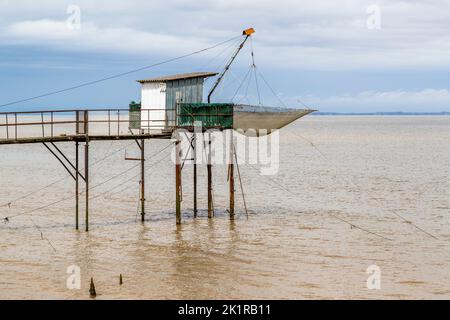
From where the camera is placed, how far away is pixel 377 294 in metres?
24.9

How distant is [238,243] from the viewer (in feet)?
108

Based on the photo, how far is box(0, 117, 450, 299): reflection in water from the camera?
1006 inches

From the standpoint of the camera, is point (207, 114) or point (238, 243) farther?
point (207, 114)

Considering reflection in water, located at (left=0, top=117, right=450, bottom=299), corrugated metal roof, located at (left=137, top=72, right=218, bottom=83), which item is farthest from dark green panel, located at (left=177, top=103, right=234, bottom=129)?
reflection in water, located at (left=0, top=117, right=450, bottom=299)

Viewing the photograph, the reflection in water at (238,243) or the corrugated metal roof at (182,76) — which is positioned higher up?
the corrugated metal roof at (182,76)

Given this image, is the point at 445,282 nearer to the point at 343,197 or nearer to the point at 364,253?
the point at 364,253

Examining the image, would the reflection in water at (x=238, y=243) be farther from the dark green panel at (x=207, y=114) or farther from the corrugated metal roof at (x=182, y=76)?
the corrugated metal roof at (x=182, y=76)

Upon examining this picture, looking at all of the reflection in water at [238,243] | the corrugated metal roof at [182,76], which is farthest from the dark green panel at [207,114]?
the reflection in water at [238,243]

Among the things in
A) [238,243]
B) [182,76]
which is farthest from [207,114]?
[238,243]

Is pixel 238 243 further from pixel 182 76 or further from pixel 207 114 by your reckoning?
pixel 182 76

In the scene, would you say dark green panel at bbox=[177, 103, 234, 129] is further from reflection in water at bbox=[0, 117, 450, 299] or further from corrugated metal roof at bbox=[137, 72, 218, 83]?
reflection in water at bbox=[0, 117, 450, 299]

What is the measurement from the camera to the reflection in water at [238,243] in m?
25.5

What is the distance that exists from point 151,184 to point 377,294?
35.3 metres
